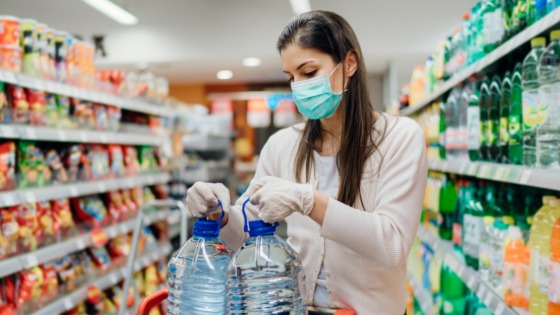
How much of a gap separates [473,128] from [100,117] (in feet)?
9.00

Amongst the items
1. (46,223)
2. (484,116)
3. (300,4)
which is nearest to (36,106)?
(46,223)

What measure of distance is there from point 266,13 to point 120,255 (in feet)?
17.3

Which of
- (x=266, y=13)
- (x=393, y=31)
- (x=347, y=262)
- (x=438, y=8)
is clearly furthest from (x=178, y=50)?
(x=347, y=262)

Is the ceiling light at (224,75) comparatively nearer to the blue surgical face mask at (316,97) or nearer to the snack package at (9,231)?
the snack package at (9,231)

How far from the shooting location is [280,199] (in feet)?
3.93

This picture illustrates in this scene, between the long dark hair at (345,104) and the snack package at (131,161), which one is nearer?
the long dark hair at (345,104)

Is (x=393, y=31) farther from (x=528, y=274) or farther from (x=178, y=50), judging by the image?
(x=528, y=274)

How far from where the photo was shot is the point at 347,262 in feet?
5.00

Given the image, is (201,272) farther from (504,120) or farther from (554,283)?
(504,120)

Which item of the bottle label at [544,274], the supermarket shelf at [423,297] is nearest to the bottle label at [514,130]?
the bottle label at [544,274]

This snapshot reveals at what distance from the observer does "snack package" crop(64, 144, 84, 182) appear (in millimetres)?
3676

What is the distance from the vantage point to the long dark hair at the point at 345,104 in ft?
5.01

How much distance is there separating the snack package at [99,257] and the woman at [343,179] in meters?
2.71

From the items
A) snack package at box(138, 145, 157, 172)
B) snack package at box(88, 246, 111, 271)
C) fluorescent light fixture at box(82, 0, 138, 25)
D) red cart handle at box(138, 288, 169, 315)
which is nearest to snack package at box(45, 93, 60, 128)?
snack package at box(88, 246, 111, 271)
